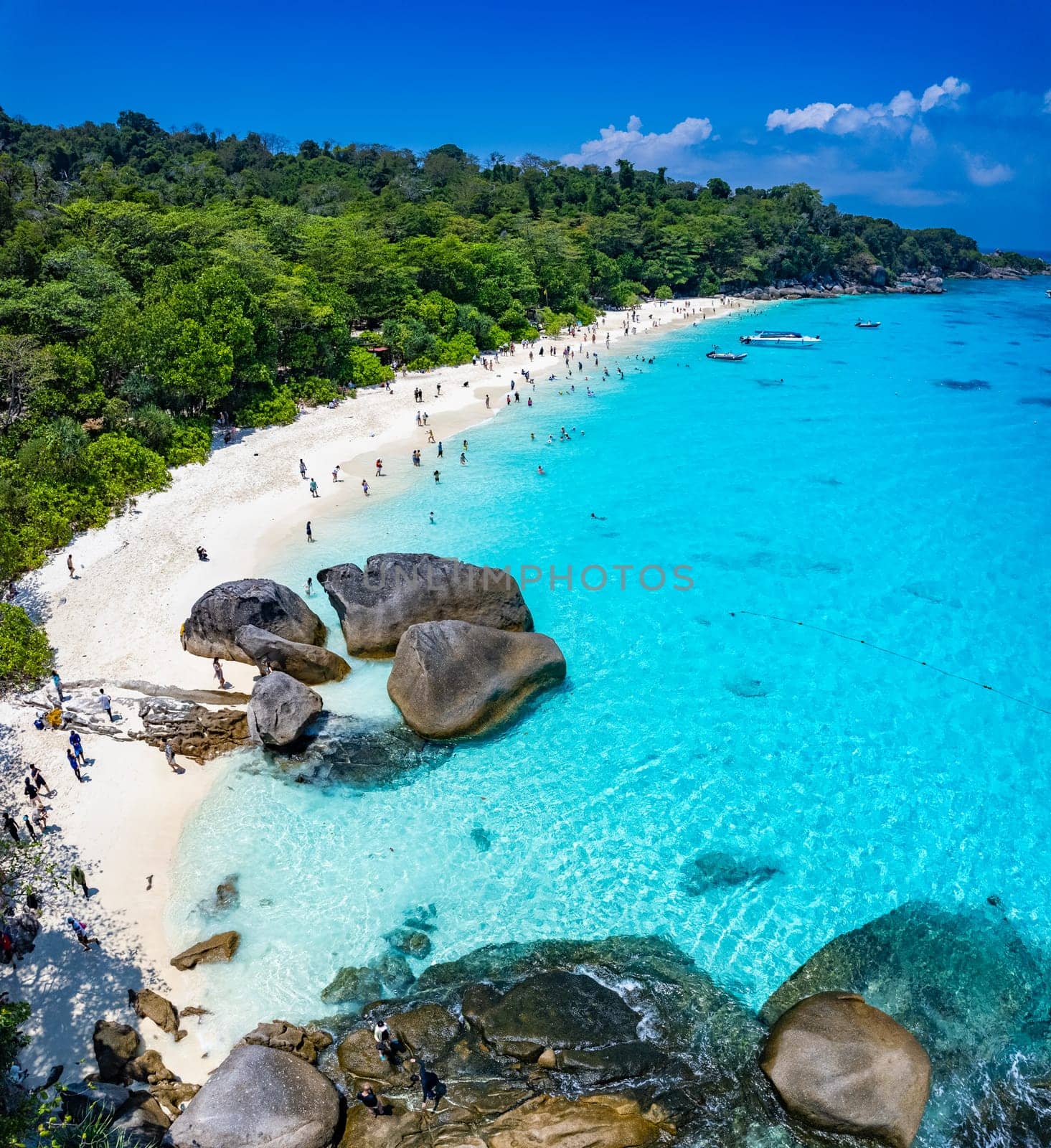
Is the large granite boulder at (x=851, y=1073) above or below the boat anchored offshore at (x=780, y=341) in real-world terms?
below

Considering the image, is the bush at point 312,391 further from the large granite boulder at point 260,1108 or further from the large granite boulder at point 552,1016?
the large granite boulder at point 260,1108

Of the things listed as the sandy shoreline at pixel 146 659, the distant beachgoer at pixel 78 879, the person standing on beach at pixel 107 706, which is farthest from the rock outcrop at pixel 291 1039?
the person standing on beach at pixel 107 706

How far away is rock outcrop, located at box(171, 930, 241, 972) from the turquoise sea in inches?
10.8

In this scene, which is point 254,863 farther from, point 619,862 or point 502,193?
point 502,193

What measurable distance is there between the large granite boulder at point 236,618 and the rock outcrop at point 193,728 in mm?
2867

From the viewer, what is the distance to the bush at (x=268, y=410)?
47594 mm

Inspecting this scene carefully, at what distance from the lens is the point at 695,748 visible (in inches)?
903

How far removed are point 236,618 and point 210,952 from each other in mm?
11601

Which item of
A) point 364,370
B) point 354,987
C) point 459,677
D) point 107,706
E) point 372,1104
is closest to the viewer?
point 372,1104

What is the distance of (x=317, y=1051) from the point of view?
46.9 ft

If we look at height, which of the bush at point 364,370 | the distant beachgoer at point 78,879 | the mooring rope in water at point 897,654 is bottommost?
the distant beachgoer at point 78,879

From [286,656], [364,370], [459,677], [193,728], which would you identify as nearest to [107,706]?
[193,728]

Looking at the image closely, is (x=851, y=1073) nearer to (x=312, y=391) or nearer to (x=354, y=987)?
(x=354, y=987)

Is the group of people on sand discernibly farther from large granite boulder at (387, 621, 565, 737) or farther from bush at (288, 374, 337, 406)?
bush at (288, 374, 337, 406)
